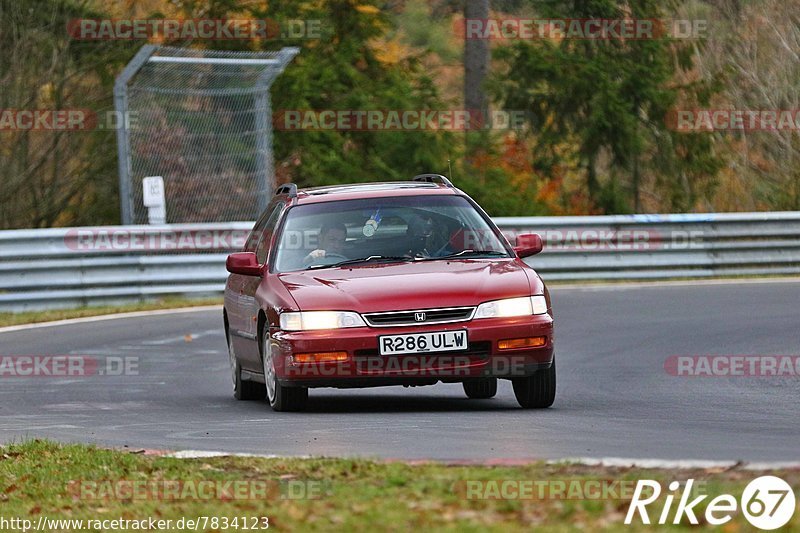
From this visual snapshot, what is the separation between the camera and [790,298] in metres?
19.9

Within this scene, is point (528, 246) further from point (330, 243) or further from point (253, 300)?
point (253, 300)

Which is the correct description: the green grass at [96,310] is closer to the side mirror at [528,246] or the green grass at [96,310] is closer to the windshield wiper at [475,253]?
the windshield wiper at [475,253]

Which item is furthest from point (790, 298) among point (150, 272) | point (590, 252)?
point (150, 272)

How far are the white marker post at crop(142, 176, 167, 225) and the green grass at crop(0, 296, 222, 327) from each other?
1.25 m

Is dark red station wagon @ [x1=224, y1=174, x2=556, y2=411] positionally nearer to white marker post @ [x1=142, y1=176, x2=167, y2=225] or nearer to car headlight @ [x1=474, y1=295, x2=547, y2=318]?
car headlight @ [x1=474, y1=295, x2=547, y2=318]

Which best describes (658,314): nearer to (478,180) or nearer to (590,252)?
(590,252)

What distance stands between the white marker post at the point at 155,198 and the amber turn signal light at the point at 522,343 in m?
12.4

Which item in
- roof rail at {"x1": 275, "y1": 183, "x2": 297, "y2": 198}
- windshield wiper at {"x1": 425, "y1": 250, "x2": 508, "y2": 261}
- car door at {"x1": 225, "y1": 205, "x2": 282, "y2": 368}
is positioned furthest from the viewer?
roof rail at {"x1": 275, "y1": 183, "x2": 297, "y2": 198}

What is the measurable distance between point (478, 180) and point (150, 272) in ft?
33.3

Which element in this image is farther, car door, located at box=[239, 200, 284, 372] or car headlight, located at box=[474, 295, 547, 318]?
car door, located at box=[239, 200, 284, 372]

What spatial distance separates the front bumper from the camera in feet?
34.1

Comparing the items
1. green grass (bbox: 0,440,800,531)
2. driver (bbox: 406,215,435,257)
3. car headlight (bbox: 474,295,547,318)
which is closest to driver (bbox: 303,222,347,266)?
driver (bbox: 406,215,435,257)

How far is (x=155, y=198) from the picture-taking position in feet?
73.3

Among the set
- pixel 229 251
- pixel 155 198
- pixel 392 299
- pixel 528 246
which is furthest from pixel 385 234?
pixel 155 198
